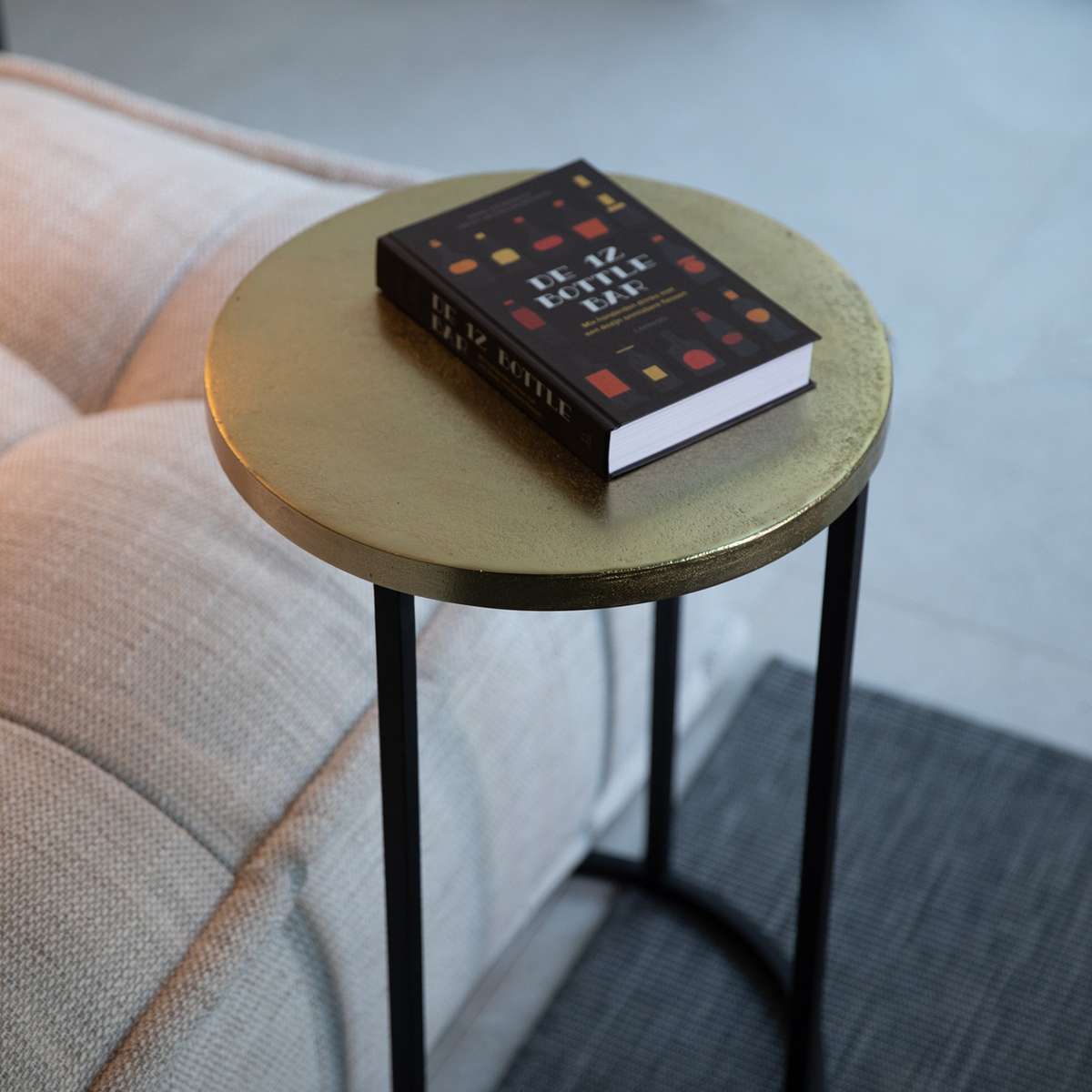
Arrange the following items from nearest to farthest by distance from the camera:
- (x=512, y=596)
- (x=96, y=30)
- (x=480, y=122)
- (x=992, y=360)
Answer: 1. (x=512, y=596)
2. (x=992, y=360)
3. (x=480, y=122)
4. (x=96, y=30)

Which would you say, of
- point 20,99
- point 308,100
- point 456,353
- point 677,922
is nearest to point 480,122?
point 308,100

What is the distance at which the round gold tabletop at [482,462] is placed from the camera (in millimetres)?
570

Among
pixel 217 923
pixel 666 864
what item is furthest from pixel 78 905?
pixel 666 864

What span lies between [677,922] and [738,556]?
641 millimetres

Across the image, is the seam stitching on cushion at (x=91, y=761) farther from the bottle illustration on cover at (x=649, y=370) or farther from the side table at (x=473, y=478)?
the bottle illustration on cover at (x=649, y=370)

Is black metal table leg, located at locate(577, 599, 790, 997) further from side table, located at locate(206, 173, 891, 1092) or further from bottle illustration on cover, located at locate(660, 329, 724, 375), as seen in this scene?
bottle illustration on cover, located at locate(660, 329, 724, 375)

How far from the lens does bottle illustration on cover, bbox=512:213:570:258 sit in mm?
702

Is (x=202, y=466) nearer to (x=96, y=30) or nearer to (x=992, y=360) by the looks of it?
(x=992, y=360)

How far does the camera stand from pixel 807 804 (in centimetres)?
77

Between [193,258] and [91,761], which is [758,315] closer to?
[91,761]

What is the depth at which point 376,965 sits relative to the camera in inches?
33.7

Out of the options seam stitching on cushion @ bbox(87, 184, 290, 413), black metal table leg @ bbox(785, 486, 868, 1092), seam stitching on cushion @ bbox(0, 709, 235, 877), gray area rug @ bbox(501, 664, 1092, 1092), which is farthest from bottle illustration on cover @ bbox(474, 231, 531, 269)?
gray area rug @ bbox(501, 664, 1092, 1092)

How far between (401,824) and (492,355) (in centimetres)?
23

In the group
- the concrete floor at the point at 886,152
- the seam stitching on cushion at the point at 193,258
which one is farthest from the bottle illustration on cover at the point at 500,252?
the concrete floor at the point at 886,152
